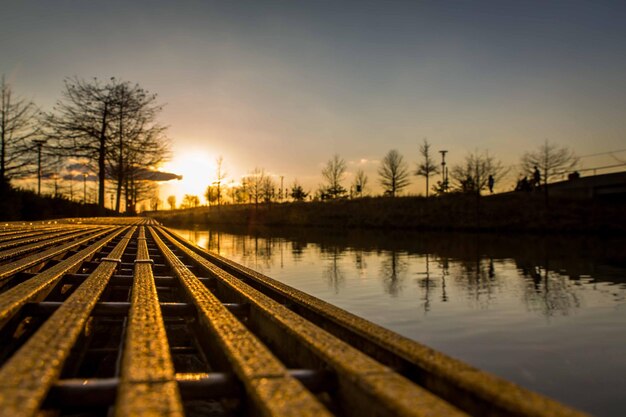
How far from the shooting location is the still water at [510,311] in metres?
2.96

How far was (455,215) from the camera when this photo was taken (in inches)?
1451

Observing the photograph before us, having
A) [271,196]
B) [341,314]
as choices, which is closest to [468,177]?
[271,196]

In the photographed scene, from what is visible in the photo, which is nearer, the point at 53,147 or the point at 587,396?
the point at 587,396

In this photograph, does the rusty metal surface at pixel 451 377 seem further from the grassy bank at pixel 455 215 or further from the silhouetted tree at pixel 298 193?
the silhouetted tree at pixel 298 193

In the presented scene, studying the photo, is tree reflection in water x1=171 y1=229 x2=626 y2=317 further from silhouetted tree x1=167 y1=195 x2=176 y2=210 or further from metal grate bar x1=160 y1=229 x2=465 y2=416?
silhouetted tree x1=167 y1=195 x2=176 y2=210

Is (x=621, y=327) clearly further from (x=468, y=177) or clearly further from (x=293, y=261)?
(x=468, y=177)

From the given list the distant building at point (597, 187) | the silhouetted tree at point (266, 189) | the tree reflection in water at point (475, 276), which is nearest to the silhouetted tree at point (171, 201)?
the silhouetted tree at point (266, 189)

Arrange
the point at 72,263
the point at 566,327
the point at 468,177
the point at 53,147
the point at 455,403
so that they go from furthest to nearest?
the point at 468,177 < the point at 53,147 < the point at 566,327 < the point at 72,263 < the point at 455,403

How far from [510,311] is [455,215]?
3354cm

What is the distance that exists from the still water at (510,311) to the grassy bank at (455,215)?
2289 cm

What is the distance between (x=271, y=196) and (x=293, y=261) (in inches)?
2631

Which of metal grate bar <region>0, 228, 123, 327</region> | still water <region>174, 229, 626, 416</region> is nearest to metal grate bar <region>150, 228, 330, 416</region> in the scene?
metal grate bar <region>0, 228, 123, 327</region>

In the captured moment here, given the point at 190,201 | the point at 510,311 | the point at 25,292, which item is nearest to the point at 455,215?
the point at 510,311

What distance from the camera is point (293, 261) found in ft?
32.8
